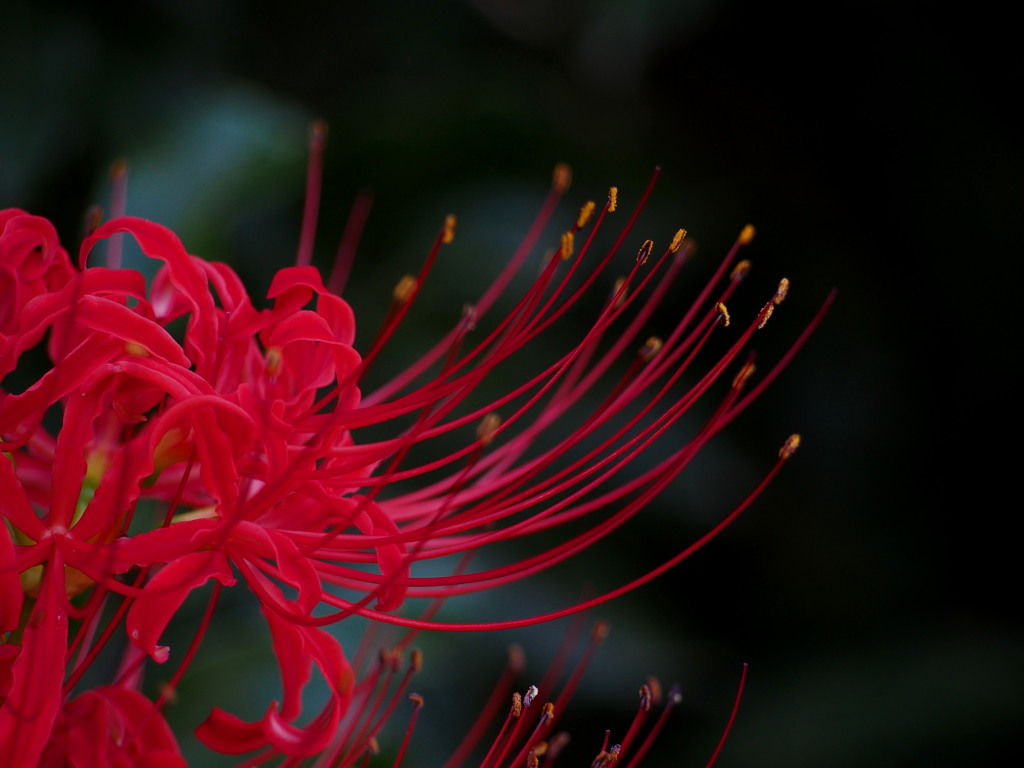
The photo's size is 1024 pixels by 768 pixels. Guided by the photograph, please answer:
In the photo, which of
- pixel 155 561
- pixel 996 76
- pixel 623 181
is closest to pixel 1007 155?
pixel 996 76

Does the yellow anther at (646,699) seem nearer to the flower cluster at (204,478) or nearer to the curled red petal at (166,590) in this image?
the flower cluster at (204,478)

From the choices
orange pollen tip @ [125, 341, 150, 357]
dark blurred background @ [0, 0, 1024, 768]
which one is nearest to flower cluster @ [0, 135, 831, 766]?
orange pollen tip @ [125, 341, 150, 357]

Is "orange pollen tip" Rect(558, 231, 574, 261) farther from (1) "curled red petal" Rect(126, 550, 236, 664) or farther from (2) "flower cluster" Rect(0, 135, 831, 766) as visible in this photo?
(1) "curled red petal" Rect(126, 550, 236, 664)

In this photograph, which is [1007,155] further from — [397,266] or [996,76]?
[397,266]

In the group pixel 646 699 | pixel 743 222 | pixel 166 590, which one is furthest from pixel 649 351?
pixel 743 222

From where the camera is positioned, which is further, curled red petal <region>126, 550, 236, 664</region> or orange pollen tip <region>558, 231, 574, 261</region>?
orange pollen tip <region>558, 231, 574, 261</region>

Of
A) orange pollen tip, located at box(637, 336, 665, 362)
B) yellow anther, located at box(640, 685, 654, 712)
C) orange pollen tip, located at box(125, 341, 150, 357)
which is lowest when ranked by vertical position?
yellow anther, located at box(640, 685, 654, 712)

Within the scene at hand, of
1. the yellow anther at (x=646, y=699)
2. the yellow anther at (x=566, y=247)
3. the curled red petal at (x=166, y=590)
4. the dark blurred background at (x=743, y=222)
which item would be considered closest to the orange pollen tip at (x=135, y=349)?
the curled red petal at (x=166, y=590)
